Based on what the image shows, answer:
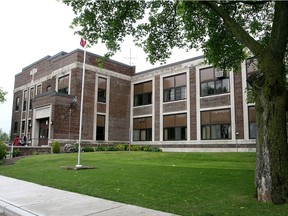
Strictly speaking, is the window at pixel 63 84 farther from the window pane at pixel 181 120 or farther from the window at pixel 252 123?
the window at pixel 252 123

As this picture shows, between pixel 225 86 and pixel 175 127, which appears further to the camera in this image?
pixel 175 127

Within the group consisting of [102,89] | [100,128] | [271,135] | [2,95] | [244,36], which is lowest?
[271,135]

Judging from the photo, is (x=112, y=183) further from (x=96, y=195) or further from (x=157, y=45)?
(x=157, y=45)

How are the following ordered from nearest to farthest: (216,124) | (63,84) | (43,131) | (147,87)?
(216,124) → (43,131) → (63,84) → (147,87)

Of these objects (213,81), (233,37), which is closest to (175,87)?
(213,81)

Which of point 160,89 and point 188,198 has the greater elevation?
point 160,89

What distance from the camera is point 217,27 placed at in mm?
11773

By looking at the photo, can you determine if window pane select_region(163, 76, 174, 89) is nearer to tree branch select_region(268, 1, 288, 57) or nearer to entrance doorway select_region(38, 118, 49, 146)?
entrance doorway select_region(38, 118, 49, 146)

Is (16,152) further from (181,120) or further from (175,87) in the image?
(175,87)

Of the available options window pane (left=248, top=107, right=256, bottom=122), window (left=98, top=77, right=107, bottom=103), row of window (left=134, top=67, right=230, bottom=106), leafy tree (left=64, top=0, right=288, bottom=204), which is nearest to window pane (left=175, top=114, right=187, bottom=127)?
row of window (left=134, top=67, right=230, bottom=106)

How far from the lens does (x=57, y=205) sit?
302 inches

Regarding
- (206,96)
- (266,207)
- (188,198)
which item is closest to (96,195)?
(188,198)

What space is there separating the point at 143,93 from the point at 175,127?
20.2 feet

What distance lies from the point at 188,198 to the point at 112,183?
341 centimetres
